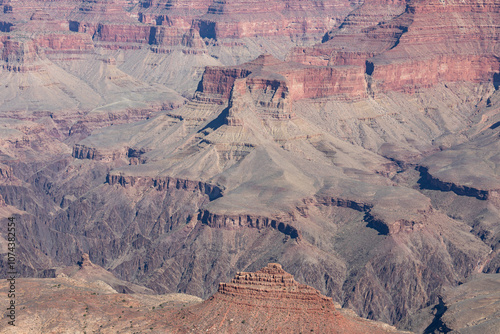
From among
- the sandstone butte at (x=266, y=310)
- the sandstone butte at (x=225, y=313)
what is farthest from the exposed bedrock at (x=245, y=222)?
the sandstone butte at (x=266, y=310)

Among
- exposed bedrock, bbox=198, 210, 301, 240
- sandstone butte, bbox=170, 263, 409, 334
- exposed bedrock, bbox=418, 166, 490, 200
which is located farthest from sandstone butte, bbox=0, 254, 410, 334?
exposed bedrock, bbox=418, 166, 490, 200

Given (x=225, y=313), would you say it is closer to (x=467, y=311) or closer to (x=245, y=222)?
(x=467, y=311)

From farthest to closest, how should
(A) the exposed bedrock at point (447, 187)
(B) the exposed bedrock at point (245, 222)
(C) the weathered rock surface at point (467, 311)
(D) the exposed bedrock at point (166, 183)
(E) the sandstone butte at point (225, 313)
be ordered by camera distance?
(D) the exposed bedrock at point (166, 183)
(A) the exposed bedrock at point (447, 187)
(B) the exposed bedrock at point (245, 222)
(C) the weathered rock surface at point (467, 311)
(E) the sandstone butte at point (225, 313)

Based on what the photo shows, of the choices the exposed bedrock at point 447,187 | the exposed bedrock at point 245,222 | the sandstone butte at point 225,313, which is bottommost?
the exposed bedrock at point 245,222

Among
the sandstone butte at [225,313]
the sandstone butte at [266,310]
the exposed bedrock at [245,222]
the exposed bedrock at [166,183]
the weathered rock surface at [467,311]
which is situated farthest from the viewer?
the exposed bedrock at [166,183]

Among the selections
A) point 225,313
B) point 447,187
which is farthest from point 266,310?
point 447,187

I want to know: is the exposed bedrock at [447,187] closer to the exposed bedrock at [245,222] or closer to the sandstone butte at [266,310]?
the exposed bedrock at [245,222]

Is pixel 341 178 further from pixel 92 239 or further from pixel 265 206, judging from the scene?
pixel 92 239

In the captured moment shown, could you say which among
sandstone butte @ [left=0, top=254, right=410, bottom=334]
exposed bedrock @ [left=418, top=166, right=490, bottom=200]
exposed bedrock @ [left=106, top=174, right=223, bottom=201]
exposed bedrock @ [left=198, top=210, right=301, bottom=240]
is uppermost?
sandstone butte @ [left=0, top=254, right=410, bottom=334]

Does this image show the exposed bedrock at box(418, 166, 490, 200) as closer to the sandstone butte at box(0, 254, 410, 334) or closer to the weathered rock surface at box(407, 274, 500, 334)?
the weathered rock surface at box(407, 274, 500, 334)

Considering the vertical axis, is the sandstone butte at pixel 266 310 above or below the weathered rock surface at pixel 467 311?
above

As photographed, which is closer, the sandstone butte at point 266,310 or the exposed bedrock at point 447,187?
the sandstone butte at point 266,310
